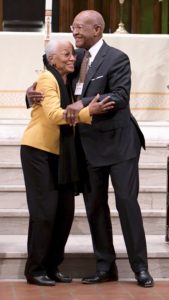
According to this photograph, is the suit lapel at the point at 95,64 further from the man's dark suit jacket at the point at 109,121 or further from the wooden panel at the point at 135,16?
the wooden panel at the point at 135,16

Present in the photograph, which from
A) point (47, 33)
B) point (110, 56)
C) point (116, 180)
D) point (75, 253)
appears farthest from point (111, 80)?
point (47, 33)

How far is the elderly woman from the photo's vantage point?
20.4 feet

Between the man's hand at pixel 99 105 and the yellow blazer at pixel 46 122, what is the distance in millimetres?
214

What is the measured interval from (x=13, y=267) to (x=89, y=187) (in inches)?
30.3

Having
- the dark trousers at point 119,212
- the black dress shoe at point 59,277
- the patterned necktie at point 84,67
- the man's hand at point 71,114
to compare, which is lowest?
the black dress shoe at point 59,277

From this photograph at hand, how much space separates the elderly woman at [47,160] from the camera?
6219 millimetres

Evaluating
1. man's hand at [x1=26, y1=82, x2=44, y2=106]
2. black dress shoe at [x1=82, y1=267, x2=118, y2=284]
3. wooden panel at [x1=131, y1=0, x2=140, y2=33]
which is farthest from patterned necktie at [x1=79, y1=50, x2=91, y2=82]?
wooden panel at [x1=131, y1=0, x2=140, y2=33]

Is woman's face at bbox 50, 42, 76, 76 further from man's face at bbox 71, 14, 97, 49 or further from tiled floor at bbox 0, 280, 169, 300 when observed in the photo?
tiled floor at bbox 0, 280, 169, 300

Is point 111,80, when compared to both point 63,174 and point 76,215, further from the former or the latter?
point 76,215

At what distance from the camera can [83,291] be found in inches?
244

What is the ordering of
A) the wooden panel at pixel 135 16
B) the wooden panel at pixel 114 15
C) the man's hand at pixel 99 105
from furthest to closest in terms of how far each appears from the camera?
the wooden panel at pixel 114 15 → the wooden panel at pixel 135 16 → the man's hand at pixel 99 105

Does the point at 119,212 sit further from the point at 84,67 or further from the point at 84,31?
the point at 84,31

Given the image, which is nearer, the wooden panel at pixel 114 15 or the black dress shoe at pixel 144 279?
the black dress shoe at pixel 144 279

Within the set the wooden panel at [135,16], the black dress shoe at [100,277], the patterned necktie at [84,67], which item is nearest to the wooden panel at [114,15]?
the wooden panel at [135,16]
